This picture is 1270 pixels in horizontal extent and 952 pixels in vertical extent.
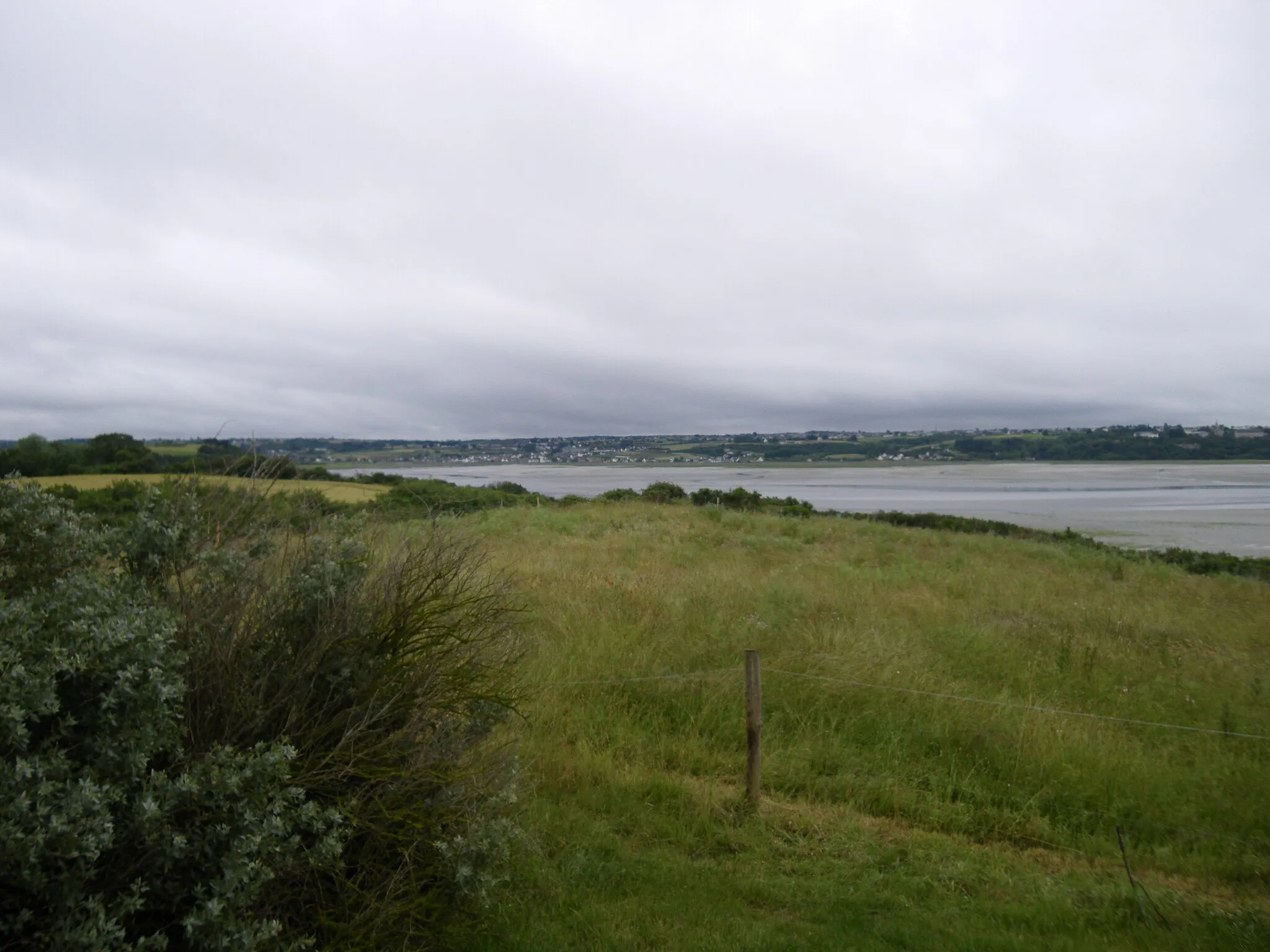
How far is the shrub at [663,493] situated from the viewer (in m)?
36.8

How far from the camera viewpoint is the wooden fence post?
20.0 feet

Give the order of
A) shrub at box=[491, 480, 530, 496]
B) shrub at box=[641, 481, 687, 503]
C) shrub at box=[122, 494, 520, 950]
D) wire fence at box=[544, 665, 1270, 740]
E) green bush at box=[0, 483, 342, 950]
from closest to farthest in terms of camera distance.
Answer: green bush at box=[0, 483, 342, 950] < shrub at box=[122, 494, 520, 950] < wire fence at box=[544, 665, 1270, 740] < shrub at box=[491, 480, 530, 496] < shrub at box=[641, 481, 687, 503]

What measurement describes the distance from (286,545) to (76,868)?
5.98 feet

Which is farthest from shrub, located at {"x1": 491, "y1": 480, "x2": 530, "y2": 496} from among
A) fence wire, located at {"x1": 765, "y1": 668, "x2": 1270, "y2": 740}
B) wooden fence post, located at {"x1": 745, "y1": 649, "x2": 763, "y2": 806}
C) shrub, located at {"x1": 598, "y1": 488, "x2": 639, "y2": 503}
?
wooden fence post, located at {"x1": 745, "y1": 649, "x2": 763, "y2": 806}

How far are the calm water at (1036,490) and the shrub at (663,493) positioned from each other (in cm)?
630

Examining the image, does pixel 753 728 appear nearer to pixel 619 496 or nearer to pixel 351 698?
pixel 351 698

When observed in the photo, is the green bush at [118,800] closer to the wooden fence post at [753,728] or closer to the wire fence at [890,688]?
the wooden fence post at [753,728]

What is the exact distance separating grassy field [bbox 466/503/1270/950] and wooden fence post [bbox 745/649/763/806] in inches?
6.4

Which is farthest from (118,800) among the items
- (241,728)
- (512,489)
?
(512,489)

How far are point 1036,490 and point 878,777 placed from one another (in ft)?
245

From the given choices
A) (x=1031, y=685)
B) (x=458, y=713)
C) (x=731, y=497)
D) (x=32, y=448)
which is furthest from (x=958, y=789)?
(x=731, y=497)

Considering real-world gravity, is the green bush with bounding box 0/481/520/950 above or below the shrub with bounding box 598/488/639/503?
above

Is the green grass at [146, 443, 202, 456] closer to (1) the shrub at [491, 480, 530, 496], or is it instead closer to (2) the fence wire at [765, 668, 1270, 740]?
(2) the fence wire at [765, 668, 1270, 740]

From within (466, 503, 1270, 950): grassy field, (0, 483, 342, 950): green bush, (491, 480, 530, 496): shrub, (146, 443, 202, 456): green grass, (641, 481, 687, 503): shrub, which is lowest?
(466, 503, 1270, 950): grassy field
